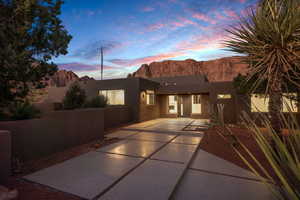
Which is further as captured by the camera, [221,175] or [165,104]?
[165,104]

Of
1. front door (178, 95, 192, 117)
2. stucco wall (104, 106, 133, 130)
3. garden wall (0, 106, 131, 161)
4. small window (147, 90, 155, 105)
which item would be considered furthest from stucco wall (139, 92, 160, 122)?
garden wall (0, 106, 131, 161)

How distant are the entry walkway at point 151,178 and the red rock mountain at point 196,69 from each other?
1592 inches

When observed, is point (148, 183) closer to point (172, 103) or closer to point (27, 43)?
point (27, 43)

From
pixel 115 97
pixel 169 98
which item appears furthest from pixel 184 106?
pixel 115 97

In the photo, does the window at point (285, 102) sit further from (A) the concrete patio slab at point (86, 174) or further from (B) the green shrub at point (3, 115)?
(B) the green shrub at point (3, 115)

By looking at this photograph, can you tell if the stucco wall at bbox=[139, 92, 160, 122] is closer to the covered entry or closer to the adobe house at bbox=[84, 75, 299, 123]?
the adobe house at bbox=[84, 75, 299, 123]

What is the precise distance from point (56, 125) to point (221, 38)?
4.74m

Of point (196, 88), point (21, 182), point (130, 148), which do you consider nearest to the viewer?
point (21, 182)

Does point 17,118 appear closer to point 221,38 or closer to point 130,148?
point 130,148

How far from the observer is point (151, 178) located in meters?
2.55

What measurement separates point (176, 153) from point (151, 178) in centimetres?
146

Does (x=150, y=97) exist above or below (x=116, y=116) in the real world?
above

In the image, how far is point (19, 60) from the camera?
263 centimetres

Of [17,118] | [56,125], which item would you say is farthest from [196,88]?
[17,118]
